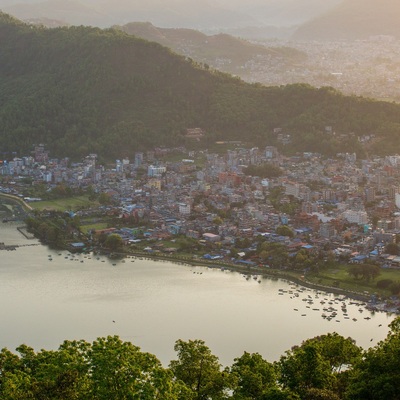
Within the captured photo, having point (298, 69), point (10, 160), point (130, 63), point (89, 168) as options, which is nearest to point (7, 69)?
point (130, 63)

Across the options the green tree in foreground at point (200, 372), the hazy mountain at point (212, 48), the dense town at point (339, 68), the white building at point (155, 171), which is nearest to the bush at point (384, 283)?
the green tree in foreground at point (200, 372)

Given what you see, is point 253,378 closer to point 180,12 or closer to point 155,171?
point 155,171

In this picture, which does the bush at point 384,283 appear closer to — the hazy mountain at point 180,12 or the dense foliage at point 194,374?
the dense foliage at point 194,374

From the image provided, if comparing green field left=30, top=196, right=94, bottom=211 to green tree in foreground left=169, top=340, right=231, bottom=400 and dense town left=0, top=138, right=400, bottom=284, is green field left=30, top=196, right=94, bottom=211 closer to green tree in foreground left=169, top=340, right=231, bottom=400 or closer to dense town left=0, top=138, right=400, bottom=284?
dense town left=0, top=138, right=400, bottom=284

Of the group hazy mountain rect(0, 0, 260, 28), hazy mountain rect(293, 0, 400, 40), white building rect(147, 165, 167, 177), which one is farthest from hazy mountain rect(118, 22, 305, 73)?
hazy mountain rect(0, 0, 260, 28)

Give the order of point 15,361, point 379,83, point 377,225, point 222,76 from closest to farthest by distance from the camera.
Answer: point 15,361 < point 377,225 < point 222,76 < point 379,83

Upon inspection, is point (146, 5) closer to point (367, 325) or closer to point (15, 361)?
point (367, 325)
